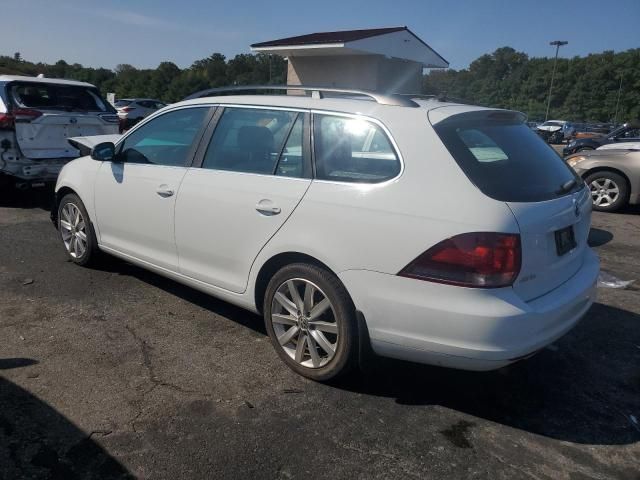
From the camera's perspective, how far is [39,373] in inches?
126

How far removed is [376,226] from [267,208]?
0.78 metres

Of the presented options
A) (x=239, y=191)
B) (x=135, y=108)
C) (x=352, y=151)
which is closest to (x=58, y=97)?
(x=239, y=191)

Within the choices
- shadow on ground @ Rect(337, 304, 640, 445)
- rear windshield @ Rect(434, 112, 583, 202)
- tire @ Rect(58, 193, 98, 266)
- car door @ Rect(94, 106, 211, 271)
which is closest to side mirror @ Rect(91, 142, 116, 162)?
car door @ Rect(94, 106, 211, 271)

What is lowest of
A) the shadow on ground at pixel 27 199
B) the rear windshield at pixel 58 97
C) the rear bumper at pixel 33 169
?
the shadow on ground at pixel 27 199

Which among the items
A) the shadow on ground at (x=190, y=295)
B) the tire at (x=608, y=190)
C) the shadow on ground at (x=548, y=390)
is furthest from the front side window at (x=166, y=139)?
the tire at (x=608, y=190)

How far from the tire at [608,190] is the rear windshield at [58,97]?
7985 mm

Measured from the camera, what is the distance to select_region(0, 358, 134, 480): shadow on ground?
7.80 feet

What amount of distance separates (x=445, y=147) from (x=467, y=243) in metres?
0.55

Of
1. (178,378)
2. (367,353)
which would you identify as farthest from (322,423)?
(178,378)

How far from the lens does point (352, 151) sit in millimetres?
3062

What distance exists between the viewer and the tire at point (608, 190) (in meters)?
8.77

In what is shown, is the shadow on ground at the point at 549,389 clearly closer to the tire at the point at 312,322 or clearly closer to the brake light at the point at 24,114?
the tire at the point at 312,322

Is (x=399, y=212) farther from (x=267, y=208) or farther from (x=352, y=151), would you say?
(x=267, y=208)

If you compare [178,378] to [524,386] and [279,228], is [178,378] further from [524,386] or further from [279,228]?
[524,386]
